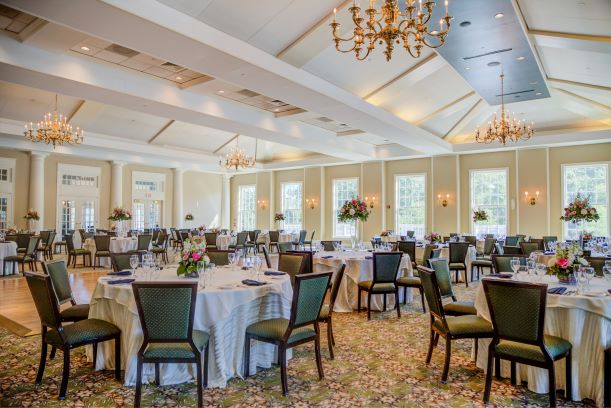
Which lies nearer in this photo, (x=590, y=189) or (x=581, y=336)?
(x=581, y=336)

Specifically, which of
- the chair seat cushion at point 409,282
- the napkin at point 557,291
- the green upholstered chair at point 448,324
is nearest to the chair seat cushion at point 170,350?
the green upholstered chair at point 448,324

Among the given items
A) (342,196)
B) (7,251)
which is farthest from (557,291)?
(342,196)

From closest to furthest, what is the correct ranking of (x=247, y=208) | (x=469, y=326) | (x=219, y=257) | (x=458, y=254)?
(x=469, y=326) < (x=219, y=257) < (x=458, y=254) < (x=247, y=208)

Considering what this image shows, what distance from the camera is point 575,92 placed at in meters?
11.2

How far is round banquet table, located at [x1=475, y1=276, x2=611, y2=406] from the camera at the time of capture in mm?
3377

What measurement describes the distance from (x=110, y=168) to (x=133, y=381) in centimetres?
1563

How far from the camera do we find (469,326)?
12.7ft

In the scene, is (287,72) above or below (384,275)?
above

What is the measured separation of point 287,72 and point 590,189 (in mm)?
11202

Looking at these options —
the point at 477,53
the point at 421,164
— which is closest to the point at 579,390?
the point at 477,53

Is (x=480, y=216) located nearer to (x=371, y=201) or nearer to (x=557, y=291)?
(x=371, y=201)

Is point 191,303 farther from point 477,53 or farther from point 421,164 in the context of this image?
point 421,164

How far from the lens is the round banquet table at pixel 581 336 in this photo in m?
3.38

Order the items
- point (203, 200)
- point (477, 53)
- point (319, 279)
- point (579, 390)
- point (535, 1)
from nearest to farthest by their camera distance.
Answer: point (579, 390), point (319, 279), point (535, 1), point (477, 53), point (203, 200)
